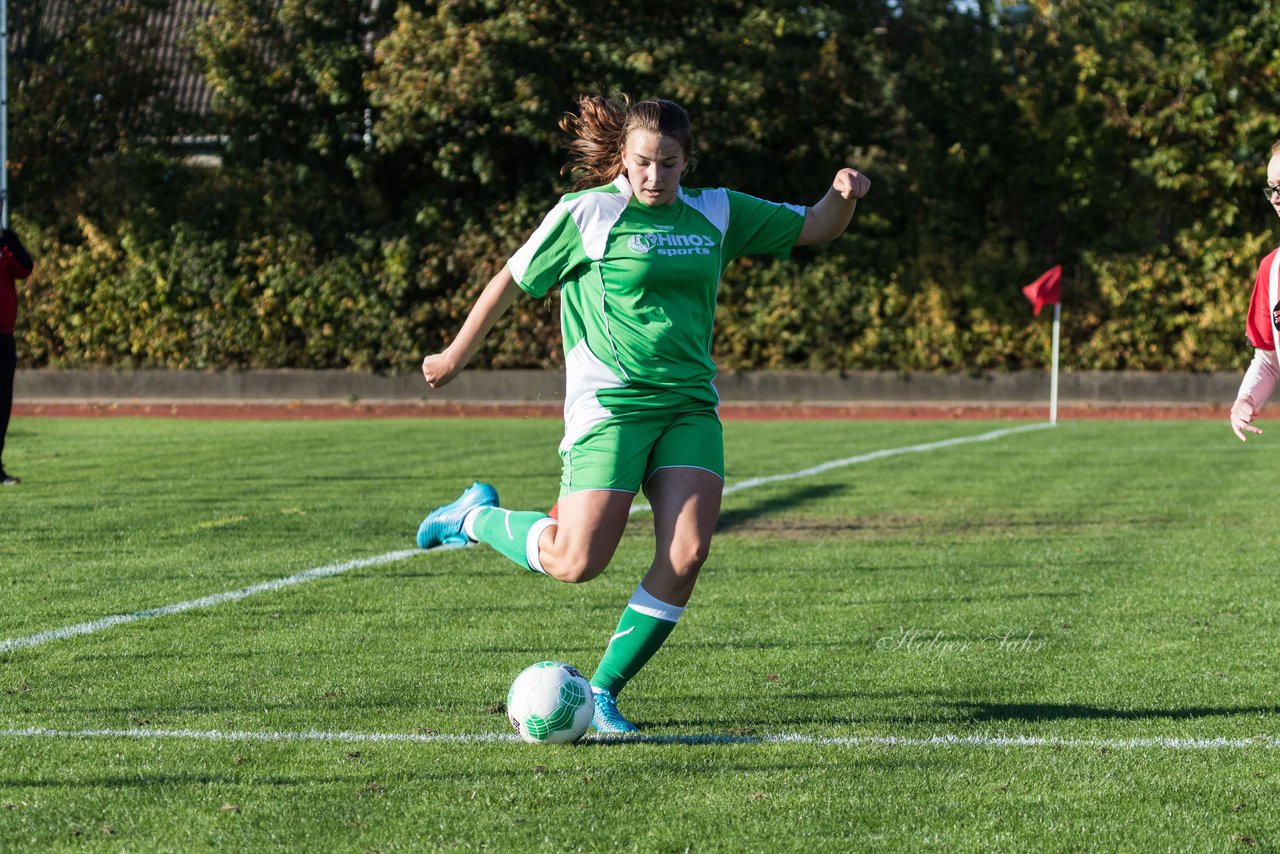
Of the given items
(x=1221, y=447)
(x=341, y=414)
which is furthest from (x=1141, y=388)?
(x=341, y=414)

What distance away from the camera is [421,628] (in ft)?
22.1

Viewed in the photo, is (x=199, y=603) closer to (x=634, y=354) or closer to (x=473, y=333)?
(x=473, y=333)

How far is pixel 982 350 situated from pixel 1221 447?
9.76 meters

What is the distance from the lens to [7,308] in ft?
40.6

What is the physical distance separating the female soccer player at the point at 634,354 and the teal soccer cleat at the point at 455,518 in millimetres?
782

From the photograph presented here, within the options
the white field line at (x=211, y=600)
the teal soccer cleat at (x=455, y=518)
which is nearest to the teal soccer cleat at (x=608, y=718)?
the teal soccer cleat at (x=455, y=518)

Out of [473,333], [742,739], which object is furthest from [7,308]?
A: [742,739]

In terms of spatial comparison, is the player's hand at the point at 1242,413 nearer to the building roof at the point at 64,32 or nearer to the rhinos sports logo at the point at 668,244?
the rhinos sports logo at the point at 668,244

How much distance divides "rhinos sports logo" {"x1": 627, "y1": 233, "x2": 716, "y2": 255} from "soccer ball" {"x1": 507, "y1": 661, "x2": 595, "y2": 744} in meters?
1.31

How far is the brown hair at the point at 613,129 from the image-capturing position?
16.0ft

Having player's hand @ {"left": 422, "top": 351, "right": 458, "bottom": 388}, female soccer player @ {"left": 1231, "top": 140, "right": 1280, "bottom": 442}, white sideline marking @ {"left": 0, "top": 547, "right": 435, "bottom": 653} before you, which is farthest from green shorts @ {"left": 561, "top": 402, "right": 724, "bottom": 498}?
white sideline marking @ {"left": 0, "top": 547, "right": 435, "bottom": 653}

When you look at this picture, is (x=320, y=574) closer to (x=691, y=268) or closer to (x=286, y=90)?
(x=691, y=268)

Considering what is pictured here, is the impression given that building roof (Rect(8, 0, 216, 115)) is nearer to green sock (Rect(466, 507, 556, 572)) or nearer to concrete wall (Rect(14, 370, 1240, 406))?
concrete wall (Rect(14, 370, 1240, 406))

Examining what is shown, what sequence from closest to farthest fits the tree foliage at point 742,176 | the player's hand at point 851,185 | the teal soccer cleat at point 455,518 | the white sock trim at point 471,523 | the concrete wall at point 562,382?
1. the player's hand at point 851,185
2. the white sock trim at point 471,523
3. the teal soccer cleat at point 455,518
4. the tree foliage at point 742,176
5. the concrete wall at point 562,382
